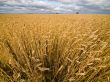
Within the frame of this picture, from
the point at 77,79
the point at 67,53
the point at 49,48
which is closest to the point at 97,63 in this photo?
the point at 67,53

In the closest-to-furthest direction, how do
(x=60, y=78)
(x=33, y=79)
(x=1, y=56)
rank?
(x=33, y=79) < (x=60, y=78) < (x=1, y=56)

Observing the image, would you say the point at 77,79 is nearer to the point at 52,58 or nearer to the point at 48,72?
the point at 48,72

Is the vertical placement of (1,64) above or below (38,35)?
below

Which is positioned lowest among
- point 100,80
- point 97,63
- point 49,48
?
point 100,80

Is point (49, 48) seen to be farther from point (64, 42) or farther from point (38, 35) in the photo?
point (38, 35)

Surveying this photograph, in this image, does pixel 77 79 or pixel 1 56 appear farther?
pixel 1 56

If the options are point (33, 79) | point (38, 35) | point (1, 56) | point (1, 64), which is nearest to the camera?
point (33, 79)

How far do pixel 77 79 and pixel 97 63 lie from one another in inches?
22.0

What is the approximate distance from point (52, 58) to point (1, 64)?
0.76m

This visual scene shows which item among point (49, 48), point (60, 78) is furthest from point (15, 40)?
point (60, 78)

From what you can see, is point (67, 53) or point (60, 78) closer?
point (60, 78)

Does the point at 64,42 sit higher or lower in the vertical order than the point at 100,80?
higher

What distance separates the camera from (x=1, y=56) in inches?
94.7

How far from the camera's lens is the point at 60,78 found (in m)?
1.79
